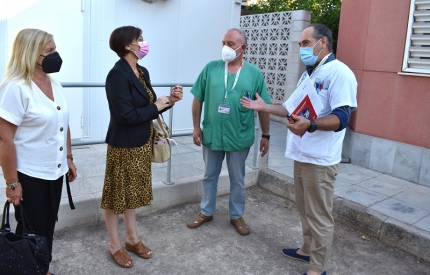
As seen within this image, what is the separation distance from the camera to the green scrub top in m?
3.56

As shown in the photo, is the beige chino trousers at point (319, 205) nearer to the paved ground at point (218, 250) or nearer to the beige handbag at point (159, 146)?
the paved ground at point (218, 250)

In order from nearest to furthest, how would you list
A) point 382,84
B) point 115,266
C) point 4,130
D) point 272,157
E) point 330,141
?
1. point 4,130
2. point 330,141
3. point 115,266
4. point 382,84
5. point 272,157

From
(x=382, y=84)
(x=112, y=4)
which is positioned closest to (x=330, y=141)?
(x=382, y=84)

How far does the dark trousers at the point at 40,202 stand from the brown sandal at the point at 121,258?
2.04 ft

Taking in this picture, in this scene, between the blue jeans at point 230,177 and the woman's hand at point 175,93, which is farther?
the blue jeans at point 230,177

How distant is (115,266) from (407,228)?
258 centimetres

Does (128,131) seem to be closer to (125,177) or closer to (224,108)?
(125,177)

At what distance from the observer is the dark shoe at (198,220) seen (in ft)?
12.7

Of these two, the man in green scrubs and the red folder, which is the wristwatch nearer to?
the red folder

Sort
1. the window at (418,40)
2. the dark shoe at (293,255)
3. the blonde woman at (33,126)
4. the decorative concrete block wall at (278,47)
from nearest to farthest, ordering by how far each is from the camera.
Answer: the blonde woman at (33,126), the dark shoe at (293,255), the window at (418,40), the decorative concrete block wall at (278,47)

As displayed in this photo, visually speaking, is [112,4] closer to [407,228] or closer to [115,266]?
[115,266]

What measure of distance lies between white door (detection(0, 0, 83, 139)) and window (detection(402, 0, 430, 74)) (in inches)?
168

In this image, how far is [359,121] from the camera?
5.66 metres

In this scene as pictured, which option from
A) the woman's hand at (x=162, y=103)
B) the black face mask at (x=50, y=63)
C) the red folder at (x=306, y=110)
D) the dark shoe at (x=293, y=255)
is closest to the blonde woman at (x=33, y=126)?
the black face mask at (x=50, y=63)
